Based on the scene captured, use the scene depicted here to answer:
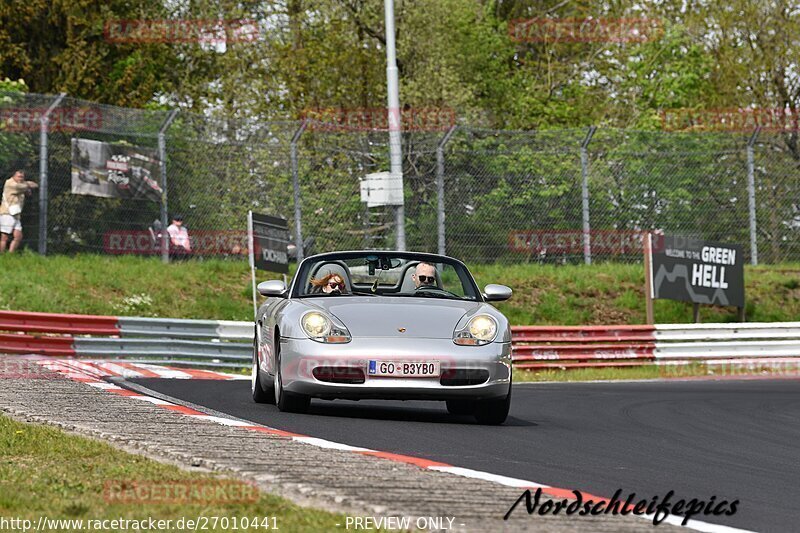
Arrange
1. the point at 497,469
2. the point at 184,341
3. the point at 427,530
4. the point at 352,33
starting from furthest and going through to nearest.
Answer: the point at 352,33 → the point at 184,341 → the point at 497,469 → the point at 427,530

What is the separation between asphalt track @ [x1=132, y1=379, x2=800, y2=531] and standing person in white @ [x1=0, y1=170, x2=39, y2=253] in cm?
805

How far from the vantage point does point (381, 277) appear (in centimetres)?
1204

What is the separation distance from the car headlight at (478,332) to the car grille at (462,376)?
0.20 metres

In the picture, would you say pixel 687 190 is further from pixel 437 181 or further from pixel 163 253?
pixel 163 253

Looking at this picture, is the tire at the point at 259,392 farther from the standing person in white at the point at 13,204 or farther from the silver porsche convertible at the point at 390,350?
the standing person in white at the point at 13,204

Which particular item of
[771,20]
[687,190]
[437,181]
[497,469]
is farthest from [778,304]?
[497,469]

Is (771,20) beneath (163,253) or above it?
above

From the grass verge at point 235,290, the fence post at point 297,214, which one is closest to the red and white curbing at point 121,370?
the grass verge at point 235,290

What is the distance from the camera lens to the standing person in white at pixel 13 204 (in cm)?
2300

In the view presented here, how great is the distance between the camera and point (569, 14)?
1751 inches

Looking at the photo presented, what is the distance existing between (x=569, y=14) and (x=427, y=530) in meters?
40.4

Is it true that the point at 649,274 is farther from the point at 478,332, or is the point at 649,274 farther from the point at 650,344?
the point at 478,332

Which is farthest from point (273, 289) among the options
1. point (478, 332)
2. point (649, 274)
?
point (649, 274)

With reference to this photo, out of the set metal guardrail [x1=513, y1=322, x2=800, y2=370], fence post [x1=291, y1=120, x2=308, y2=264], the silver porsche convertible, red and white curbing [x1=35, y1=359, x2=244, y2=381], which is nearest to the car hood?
the silver porsche convertible
